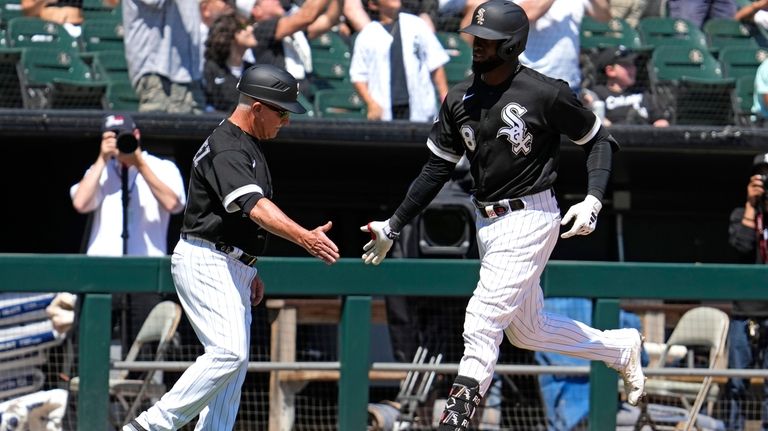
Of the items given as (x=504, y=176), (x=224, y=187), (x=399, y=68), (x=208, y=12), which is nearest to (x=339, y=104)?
(x=399, y=68)

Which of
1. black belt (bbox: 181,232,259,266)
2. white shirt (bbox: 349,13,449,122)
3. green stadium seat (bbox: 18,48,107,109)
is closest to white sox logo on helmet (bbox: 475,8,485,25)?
black belt (bbox: 181,232,259,266)

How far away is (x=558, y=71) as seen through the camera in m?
8.39

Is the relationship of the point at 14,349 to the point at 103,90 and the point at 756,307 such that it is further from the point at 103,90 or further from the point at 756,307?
the point at 756,307

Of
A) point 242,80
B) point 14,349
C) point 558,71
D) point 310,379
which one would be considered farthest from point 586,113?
point 558,71

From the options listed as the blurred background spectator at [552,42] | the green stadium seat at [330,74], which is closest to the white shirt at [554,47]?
the blurred background spectator at [552,42]

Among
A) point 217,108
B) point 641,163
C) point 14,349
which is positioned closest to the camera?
point 14,349

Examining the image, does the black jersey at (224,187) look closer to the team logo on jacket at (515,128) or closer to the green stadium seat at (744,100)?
the team logo on jacket at (515,128)

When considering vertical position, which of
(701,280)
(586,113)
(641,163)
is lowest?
(641,163)

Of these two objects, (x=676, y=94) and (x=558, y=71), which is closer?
(x=558, y=71)

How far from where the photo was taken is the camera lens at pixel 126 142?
695cm

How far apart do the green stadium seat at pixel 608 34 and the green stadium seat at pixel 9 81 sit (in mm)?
3935

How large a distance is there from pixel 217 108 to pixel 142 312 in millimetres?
2425

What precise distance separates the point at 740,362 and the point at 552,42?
275 cm

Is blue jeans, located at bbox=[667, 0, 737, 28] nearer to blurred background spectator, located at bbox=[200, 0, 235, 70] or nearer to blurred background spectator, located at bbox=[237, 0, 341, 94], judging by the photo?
blurred background spectator, located at bbox=[237, 0, 341, 94]
